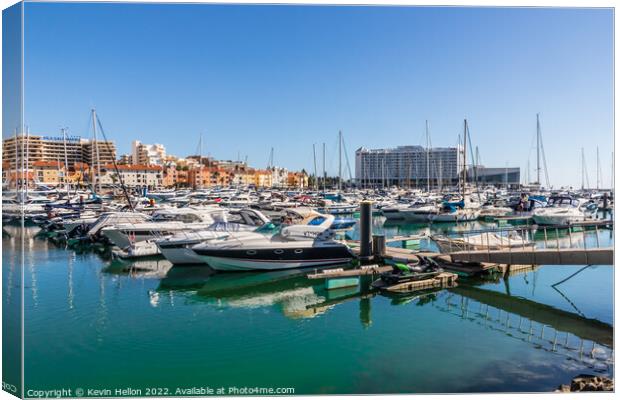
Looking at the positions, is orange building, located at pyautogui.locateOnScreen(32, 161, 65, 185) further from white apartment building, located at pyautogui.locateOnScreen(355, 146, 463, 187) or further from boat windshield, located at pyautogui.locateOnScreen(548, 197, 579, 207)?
white apartment building, located at pyautogui.locateOnScreen(355, 146, 463, 187)

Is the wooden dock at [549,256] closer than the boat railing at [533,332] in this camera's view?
No

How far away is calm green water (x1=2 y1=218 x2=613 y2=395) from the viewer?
8914 mm

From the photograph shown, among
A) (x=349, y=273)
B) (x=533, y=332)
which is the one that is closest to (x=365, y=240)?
(x=349, y=273)

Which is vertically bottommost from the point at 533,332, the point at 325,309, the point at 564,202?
the point at 533,332

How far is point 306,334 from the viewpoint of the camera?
11.4 m

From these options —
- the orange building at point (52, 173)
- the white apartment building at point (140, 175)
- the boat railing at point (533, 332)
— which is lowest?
the boat railing at point (533, 332)

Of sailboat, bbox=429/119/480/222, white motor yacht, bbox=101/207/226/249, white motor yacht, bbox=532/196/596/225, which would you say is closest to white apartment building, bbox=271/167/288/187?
sailboat, bbox=429/119/480/222

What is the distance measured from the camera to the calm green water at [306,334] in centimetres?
891

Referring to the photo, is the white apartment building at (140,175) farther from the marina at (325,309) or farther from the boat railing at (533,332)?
the boat railing at (533,332)

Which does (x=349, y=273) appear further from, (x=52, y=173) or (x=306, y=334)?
(x=52, y=173)

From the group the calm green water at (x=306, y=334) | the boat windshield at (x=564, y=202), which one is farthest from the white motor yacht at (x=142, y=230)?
the boat windshield at (x=564, y=202)

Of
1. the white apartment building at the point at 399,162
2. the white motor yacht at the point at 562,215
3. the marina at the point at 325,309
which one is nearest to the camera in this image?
the marina at the point at 325,309

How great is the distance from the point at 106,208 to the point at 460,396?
31.4m

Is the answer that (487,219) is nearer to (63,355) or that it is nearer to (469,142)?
(469,142)
